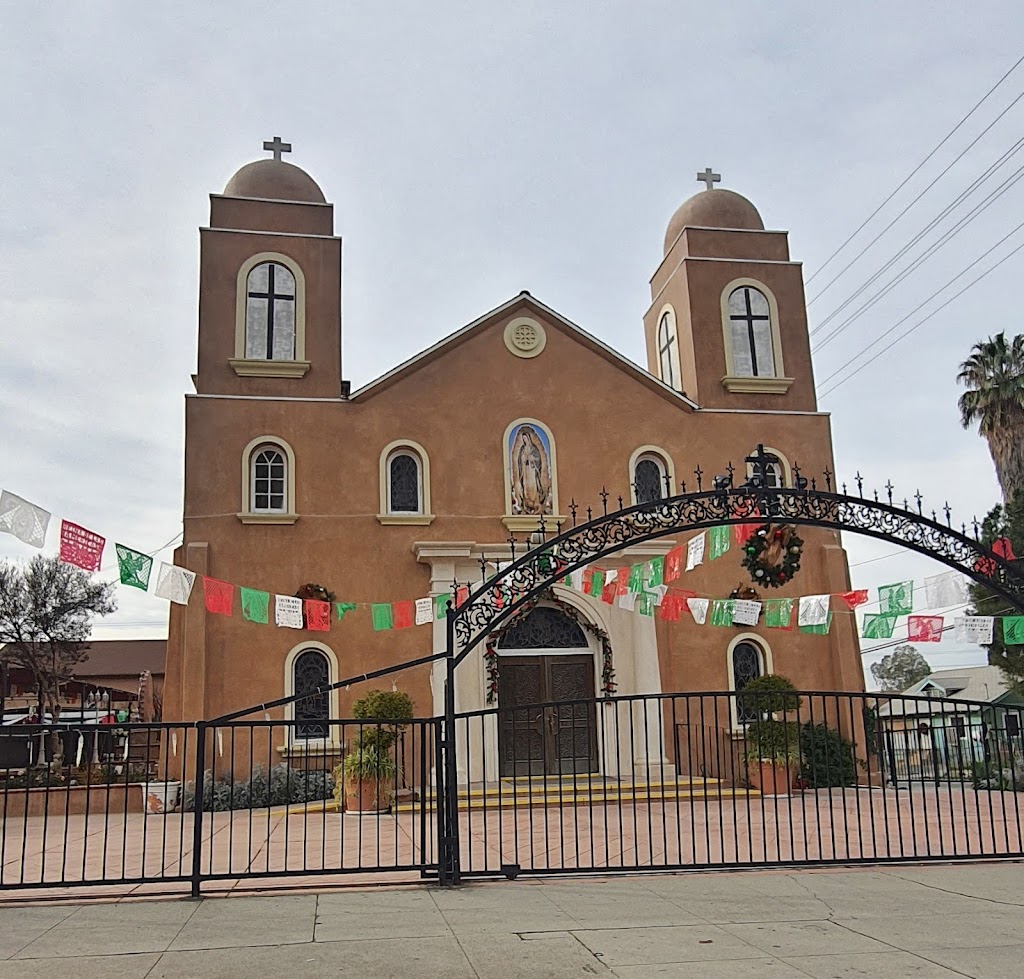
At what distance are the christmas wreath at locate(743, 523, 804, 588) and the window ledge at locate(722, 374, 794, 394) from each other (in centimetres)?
768

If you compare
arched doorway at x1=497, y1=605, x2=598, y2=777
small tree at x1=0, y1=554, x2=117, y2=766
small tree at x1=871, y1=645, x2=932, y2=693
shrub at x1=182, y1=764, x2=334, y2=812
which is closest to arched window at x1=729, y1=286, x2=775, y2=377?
arched doorway at x1=497, y1=605, x2=598, y2=777

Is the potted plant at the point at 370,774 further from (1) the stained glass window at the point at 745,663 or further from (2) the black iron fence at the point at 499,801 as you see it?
(1) the stained glass window at the point at 745,663

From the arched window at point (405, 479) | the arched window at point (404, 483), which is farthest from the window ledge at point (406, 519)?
the arched window at point (404, 483)

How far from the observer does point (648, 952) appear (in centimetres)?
641

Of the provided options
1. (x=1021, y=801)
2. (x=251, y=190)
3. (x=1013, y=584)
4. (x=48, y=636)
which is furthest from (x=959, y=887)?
(x=48, y=636)

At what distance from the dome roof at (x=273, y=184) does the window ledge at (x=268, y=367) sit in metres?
3.44

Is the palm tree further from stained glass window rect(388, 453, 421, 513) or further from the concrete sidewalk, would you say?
the concrete sidewalk

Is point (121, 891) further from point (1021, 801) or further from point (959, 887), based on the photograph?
point (1021, 801)

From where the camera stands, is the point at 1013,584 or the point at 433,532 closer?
the point at 1013,584

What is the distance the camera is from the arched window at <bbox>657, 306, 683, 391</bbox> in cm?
2219

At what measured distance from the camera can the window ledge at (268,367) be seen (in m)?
19.2

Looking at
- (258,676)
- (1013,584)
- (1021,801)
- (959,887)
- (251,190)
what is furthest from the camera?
(251,190)

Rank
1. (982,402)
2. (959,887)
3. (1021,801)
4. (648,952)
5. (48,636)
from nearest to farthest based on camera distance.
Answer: (648,952), (959,887), (1021,801), (982,402), (48,636)

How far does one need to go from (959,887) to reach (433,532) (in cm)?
1165
